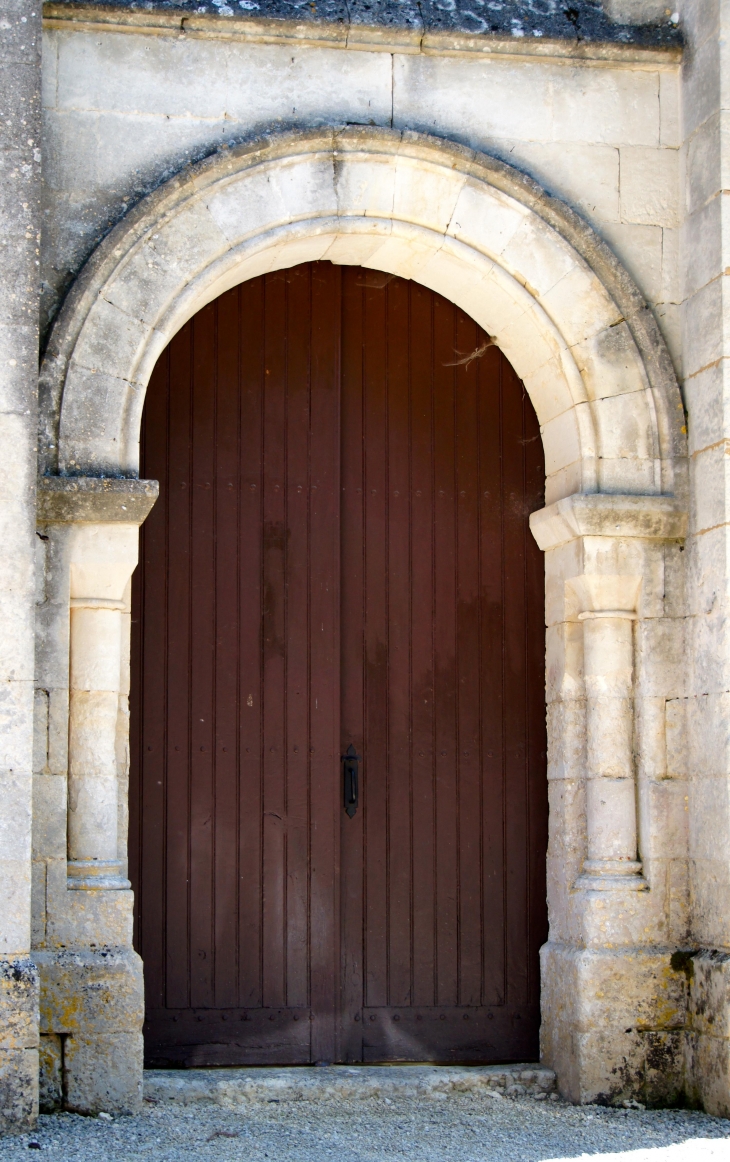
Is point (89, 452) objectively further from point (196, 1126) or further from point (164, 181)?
point (196, 1126)

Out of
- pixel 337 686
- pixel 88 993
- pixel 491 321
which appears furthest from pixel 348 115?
pixel 88 993

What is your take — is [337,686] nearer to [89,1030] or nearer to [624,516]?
[624,516]

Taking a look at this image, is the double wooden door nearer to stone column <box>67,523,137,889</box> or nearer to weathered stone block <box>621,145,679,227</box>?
stone column <box>67,523,137,889</box>

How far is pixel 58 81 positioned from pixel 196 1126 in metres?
3.44

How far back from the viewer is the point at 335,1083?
15.7ft

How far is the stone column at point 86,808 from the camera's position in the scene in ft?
14.4

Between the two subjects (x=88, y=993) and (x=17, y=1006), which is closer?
(x=17, y=1006)

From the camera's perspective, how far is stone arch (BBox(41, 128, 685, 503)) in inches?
184

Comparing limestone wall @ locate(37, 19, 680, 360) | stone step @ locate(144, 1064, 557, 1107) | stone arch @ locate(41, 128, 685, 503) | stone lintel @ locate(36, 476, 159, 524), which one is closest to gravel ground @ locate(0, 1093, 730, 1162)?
stone step @ locate(144, 1064, 557, 1107)

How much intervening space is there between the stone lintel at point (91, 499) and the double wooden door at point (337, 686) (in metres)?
0.54

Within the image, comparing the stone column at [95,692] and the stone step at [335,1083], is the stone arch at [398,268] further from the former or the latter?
the stone step at [335,1083]

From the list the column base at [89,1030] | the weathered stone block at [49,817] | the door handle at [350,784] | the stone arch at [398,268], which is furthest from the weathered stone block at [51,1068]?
the stone arch at [398,268]

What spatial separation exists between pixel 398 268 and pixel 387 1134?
120 inches

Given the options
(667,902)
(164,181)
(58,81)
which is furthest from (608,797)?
(58,81)
